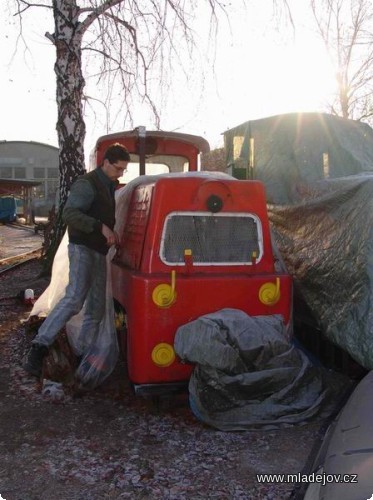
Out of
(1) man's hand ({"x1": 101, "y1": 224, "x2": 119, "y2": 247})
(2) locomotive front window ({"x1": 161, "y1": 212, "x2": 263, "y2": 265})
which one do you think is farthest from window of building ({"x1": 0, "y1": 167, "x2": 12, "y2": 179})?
(2) locomotive front window ({"x1": 161, "y1": 212, "x2": 263, "y2": 265})

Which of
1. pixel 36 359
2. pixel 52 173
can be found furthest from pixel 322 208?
pixel 52 173

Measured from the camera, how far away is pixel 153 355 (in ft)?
12.4

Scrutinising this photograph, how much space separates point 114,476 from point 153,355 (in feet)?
3.05

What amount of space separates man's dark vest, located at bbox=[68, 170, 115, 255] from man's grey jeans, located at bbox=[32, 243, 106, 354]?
56 millimetres

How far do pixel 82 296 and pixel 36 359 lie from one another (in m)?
0.65

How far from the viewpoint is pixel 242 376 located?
360 cm

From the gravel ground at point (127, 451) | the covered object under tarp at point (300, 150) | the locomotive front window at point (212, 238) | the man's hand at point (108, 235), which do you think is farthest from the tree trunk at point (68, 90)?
the locomotive front window at point (212, 238)

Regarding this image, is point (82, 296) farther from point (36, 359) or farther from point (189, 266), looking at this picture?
point (189, 266)

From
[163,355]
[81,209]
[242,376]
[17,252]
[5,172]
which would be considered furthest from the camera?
[5,172]

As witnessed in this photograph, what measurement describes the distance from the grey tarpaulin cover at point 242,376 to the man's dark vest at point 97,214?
1.28 meters

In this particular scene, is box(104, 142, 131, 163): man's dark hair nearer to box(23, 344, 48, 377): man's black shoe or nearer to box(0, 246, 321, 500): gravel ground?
box(23, 344, 48, 377): man's black shoe

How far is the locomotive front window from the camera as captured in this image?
3.95m

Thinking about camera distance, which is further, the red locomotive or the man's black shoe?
the man's black shoe

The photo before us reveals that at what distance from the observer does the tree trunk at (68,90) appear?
29.3 ft
